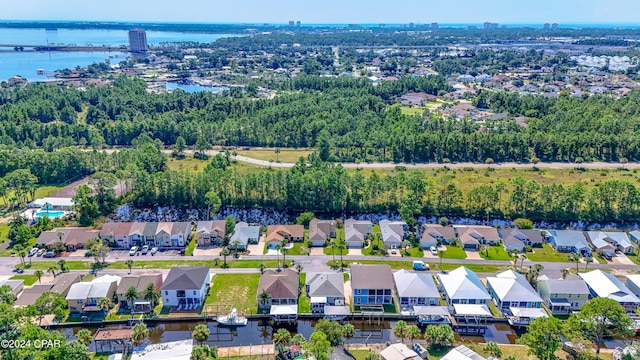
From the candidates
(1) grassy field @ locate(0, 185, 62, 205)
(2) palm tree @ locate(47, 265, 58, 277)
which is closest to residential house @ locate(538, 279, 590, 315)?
(2) palm tree @ locate(47, 265, 58, 277)

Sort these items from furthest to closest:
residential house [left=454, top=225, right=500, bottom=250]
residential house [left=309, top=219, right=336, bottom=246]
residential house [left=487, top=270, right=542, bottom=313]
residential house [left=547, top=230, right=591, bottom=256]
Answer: residential house [left=309, top=219, right=336, bottom=246] < residential house [left=454, top=225, right=500, bottom=250] < residential house [left=547, top=230, right=591, bottom=256] < residential house [left=487, top=270, right=542, bottom=313]

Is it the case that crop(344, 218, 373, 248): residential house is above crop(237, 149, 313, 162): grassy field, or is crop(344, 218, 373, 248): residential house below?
below

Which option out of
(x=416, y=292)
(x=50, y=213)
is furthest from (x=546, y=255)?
(x=50, y=213)

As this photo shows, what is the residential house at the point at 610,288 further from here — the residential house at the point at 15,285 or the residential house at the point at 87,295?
the residential house at the point at 15,285

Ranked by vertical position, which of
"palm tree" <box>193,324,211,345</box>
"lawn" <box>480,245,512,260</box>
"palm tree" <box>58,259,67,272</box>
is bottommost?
"lawn" <box>480,245,512,260</box>

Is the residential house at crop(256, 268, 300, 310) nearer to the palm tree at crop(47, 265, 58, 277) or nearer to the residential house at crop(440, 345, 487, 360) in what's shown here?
the residential house at crop(440, 345, 487, 360)

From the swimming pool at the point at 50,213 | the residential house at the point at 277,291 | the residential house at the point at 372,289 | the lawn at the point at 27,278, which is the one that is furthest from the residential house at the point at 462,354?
the swimming pool at the point at 50,213

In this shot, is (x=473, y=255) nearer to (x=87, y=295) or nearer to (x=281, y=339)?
(x=281, y=339)
